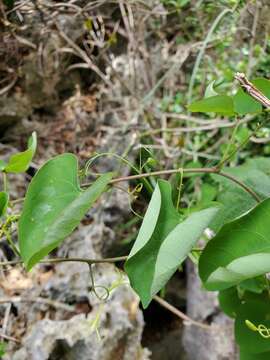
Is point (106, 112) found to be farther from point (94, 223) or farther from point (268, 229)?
point (268, 229)

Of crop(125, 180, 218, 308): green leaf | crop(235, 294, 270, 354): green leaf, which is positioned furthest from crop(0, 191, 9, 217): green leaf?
crop(235, 294, 270, 354): green leaf

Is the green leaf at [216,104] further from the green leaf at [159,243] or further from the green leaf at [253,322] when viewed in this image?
the green leaf at [253,322]

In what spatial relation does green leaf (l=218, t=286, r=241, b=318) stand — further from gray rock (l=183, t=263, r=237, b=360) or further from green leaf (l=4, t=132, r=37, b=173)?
gray rock (l=183, t=263, r=237, b=360)

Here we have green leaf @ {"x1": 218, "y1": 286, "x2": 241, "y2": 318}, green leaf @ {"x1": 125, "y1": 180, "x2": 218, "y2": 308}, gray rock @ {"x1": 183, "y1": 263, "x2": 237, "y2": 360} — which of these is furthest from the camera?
gray rock @ {"x1": 183, "y1": 263, "x2": 237, "y2": 360}

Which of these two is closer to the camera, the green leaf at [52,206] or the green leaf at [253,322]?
the green leaf at [52,206]

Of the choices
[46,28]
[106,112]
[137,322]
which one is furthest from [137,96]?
[137,322]

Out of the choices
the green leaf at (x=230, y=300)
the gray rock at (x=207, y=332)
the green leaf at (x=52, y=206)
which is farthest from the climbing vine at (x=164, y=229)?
the gray rock at (x=207, y=332)

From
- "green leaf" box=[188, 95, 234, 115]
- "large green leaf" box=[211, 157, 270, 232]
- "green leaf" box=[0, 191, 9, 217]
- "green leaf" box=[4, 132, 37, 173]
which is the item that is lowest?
"large green leaf" box=[211, 157, 270, 232]
